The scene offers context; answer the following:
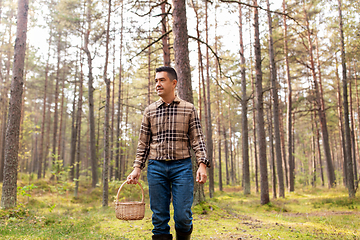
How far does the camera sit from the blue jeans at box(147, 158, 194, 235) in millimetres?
2658

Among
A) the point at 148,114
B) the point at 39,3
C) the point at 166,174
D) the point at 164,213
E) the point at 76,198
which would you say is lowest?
the point at 76,198

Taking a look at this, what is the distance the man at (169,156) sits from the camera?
2678 mm

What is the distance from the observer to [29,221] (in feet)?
21.2

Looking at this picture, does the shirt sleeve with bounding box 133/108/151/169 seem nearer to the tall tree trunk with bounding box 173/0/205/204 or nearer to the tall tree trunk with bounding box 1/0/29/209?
the tall tree trunk with bounding box 173/0/205/204

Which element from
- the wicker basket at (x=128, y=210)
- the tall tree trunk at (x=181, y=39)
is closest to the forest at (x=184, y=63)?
the tall tree trunk at (x=181, y=39)

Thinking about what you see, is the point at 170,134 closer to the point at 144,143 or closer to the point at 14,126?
the point at 144,143

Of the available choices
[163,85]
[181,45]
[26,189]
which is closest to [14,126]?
[26,189]

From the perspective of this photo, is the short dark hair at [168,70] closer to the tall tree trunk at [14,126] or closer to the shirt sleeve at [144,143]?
the shirt sleeve at [144,143]

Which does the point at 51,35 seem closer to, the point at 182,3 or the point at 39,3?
the point at 39,3

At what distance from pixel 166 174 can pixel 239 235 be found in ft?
10.4

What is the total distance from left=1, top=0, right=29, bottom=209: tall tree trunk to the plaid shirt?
7111 mm

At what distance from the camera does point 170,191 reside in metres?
2.74

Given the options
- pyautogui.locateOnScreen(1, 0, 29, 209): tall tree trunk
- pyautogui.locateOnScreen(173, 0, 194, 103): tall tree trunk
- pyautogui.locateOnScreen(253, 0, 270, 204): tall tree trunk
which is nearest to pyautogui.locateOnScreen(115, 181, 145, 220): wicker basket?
pyautogui.locateOnScreen(173, 0, 194, 103): tall tree trunk

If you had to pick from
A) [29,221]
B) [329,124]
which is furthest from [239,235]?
[329,124]
